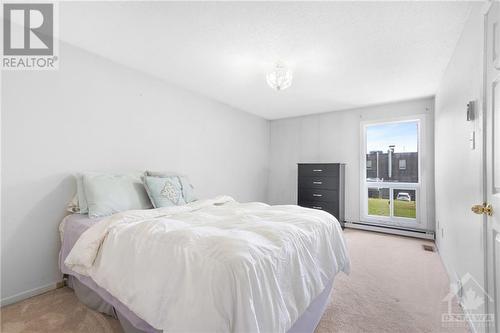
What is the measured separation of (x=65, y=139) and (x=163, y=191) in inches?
42.1

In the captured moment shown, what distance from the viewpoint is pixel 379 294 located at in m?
2.11

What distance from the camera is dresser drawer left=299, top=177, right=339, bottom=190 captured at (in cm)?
428

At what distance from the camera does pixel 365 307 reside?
1.91 meters

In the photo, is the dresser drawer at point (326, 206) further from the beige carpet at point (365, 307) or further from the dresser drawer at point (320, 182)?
the beige carpet at point (365, 307)

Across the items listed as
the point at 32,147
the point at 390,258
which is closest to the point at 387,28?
the point at 390,258

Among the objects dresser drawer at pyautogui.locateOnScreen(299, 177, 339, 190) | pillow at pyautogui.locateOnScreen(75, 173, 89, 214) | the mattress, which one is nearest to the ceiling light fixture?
the mattress

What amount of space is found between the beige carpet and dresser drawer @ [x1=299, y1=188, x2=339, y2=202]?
1.60 metres

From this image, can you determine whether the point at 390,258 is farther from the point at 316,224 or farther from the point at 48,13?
the point at 48,13

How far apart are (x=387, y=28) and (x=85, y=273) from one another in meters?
3.10

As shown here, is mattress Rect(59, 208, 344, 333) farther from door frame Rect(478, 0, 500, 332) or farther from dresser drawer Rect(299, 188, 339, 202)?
dresser drawer Rect(299, 188, 339, 202)

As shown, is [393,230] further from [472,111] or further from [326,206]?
[472,111]

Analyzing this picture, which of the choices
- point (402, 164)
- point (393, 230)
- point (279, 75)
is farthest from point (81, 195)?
point (402, 164)

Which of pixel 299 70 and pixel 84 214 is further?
pixel 299 70

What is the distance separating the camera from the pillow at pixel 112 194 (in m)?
2.07
